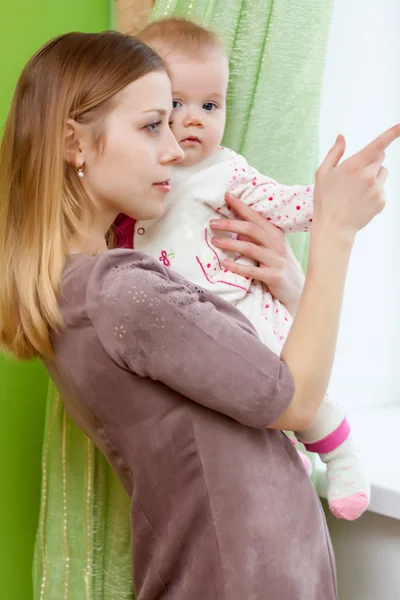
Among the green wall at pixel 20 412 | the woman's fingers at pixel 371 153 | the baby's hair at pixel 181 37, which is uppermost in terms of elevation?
the baby's hair at pixel 181 37

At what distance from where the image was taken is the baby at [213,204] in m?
1.23

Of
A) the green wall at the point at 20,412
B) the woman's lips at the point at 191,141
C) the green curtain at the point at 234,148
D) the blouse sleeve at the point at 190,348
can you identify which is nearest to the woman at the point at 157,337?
the blouse sleeve at the point at 190,348

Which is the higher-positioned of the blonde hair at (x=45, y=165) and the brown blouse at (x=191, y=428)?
the blonde hair at (x=45, y=165)

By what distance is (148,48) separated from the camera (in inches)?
47.3

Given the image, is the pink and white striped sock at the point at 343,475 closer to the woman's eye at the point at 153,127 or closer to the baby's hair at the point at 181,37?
the woman's eye at the point at 153,127

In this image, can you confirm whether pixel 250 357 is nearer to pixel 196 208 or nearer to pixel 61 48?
pixel 196 208

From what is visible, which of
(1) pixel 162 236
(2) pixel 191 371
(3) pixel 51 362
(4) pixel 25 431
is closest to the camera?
(2) pixel 191 371

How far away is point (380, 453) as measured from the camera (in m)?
1.44

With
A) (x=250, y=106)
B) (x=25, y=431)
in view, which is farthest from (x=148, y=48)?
(x=25, y=431)

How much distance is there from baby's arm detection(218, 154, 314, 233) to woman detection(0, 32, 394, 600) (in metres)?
0.15

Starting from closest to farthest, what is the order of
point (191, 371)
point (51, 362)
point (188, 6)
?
point (191, 371) < point (51, 362) < point (188, 6)

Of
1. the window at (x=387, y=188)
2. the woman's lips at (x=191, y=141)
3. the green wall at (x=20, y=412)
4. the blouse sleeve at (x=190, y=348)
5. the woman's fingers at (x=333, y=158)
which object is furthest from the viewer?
the window at (x=387, y=188)

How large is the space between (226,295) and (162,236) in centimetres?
15

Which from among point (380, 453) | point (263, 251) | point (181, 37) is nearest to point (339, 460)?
point (380, 453)
